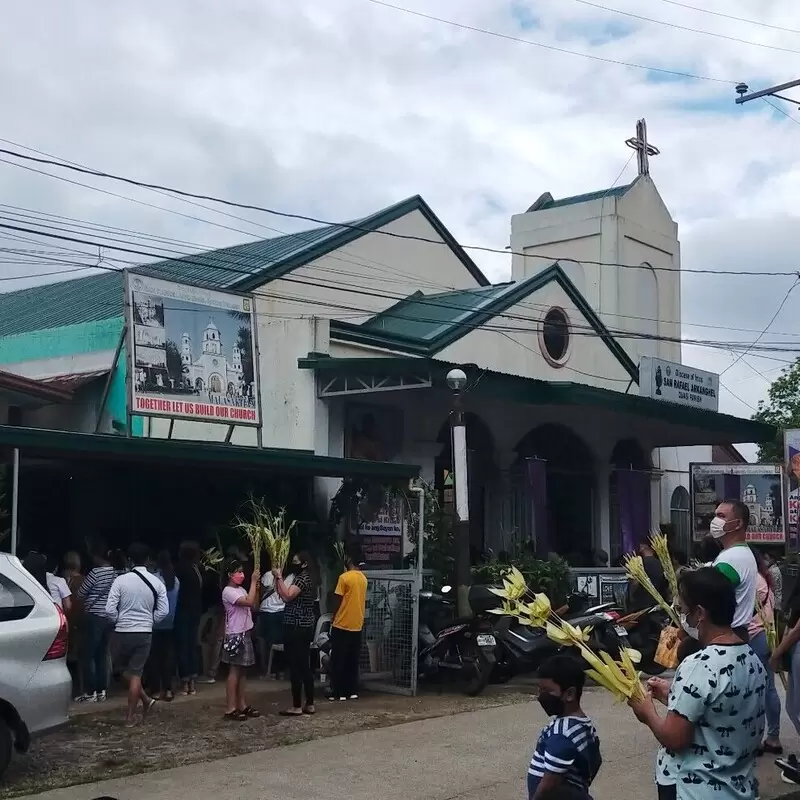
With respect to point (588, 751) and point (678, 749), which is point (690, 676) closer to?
point (678, 749)

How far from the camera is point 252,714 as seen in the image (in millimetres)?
11086

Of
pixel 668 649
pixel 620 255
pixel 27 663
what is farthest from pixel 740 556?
pixel 620 255

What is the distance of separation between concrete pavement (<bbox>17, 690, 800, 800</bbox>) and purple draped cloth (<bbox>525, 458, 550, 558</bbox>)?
30.6 ft

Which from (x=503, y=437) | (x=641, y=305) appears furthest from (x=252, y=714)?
(x=641, y=305)

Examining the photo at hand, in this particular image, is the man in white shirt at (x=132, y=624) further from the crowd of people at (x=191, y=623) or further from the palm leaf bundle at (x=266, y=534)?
the palm leaf bundle at (x=266, y=534)

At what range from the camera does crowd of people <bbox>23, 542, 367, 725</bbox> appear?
10727mm

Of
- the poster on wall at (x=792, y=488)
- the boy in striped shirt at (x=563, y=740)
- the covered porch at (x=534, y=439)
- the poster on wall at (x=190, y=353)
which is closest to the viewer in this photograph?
the boy in striped shirt at (x=563, y=740)

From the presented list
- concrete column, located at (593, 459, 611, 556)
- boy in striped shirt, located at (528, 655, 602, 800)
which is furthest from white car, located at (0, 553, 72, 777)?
concrete column, located at (593, 459, 611, 556)

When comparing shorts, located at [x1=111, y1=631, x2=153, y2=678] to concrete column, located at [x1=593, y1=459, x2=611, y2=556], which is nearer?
shorts, located at [x1=111, y1=631, x2=153, y2=678]

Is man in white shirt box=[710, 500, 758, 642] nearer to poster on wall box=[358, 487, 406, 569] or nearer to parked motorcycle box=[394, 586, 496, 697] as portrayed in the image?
parked motorcycle box=[394, 586, 496, 697]

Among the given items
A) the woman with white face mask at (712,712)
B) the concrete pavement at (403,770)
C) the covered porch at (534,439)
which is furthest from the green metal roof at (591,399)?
the woman with white face mask at (712,712)

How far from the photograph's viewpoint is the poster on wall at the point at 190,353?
15.1m

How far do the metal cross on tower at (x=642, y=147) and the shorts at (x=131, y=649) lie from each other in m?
24.4

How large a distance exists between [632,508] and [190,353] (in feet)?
37.2
